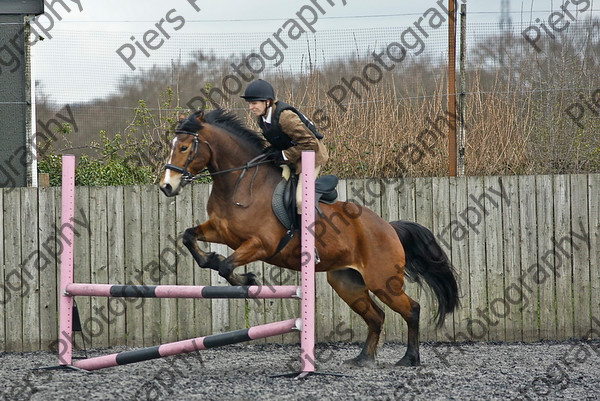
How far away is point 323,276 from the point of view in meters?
7.65

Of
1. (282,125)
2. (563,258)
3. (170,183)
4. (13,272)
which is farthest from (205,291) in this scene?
(563,258)

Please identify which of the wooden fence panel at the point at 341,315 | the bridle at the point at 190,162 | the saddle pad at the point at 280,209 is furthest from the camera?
the wooden fence panel at the point at 341,315

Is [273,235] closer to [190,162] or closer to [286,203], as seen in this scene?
[286,203]

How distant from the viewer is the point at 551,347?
7406 millimetres

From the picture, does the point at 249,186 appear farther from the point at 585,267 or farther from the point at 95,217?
the point at 585,267

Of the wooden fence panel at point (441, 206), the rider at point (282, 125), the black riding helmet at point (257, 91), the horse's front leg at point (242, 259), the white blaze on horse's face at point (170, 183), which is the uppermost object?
the black riding helmet at point (257, 91)

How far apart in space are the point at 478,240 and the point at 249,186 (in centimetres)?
302

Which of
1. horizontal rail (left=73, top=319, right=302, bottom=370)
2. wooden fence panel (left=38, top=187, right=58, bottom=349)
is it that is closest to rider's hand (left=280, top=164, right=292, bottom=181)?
horizontal rail (left=73, top=319, right=302, bottom=370)

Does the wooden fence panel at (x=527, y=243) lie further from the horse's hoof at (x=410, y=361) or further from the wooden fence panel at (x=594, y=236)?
the horse's hoof at (x=410, y=361)

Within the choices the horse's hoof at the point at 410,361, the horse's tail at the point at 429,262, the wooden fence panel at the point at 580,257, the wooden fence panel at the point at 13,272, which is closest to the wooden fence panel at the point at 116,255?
the wooden fence panel at the point at 13,272

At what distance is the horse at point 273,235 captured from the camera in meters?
5.43

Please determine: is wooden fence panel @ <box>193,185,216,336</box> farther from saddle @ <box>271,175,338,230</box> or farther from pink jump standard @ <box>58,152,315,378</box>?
pink jump standard @ <box>58,152,315,378</box>

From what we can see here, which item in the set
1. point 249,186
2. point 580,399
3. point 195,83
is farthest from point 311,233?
point 195,83

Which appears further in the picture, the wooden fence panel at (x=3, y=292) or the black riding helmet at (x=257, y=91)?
the wooden fence panel at (x=3, y=292)
